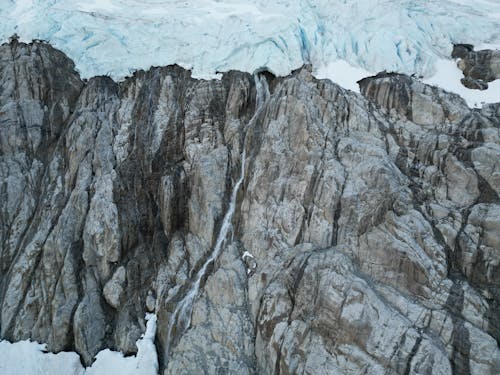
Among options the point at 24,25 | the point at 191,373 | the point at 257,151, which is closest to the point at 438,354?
the point at 191,373

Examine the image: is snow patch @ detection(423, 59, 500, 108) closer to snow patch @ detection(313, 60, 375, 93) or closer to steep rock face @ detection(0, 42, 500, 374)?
steep rock face @ detection(0, 42, 500, 374)

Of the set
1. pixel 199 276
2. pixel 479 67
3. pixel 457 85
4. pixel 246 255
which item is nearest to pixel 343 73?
pixel 457 85

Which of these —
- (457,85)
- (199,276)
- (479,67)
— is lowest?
(199,276)

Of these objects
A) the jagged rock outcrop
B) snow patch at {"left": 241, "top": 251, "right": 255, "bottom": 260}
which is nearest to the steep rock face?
snow patch at {"left": 241, "top": 251, "right": 255, "bottom": 260}

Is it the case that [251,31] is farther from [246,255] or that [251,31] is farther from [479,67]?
[246,255]

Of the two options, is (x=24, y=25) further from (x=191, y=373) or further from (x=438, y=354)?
(x=438, y=354)

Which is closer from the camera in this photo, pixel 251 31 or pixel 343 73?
pixel 343 73
